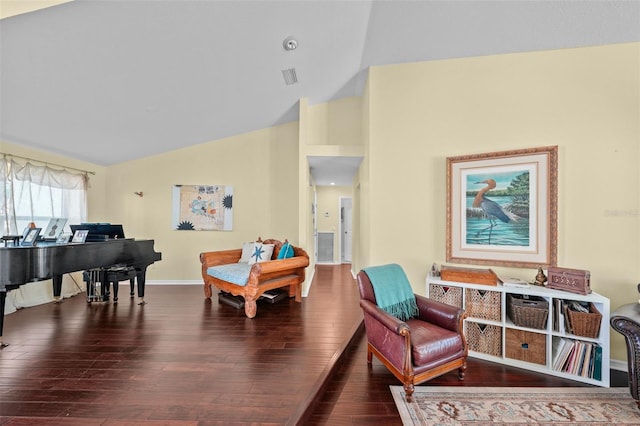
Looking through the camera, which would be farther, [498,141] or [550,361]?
[498,141]

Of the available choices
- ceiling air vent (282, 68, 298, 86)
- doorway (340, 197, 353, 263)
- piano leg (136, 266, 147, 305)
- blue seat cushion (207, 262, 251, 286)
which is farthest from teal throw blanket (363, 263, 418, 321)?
doorway (340, 197, 353, 263)

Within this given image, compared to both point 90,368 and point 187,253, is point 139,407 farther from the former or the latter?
point 187,253

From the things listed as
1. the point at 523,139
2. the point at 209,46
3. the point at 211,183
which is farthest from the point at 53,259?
the point at 523,139

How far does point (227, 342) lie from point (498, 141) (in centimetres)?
361

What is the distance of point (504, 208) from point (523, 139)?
773 millimetres

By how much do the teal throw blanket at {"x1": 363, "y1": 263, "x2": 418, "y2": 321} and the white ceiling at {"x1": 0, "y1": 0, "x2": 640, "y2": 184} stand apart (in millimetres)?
2594

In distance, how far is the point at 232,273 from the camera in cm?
348

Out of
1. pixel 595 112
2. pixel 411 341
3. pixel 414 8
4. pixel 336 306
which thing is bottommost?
pixel 336 306

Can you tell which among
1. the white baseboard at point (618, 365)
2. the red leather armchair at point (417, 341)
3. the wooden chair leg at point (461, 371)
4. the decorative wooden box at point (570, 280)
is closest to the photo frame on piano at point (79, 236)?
the red leather armchair at point (417, 341)

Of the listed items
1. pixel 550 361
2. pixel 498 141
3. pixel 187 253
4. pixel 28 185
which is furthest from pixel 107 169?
pixel 550 361

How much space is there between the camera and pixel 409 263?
3111 mm

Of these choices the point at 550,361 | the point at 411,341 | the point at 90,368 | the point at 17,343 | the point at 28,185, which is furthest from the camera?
the point at 28,185

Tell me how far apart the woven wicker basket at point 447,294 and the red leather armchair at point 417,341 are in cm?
36

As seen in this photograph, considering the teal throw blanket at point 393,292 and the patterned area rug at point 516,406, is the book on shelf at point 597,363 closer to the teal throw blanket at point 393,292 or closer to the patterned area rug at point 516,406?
the patterned area rug at point 516,406
